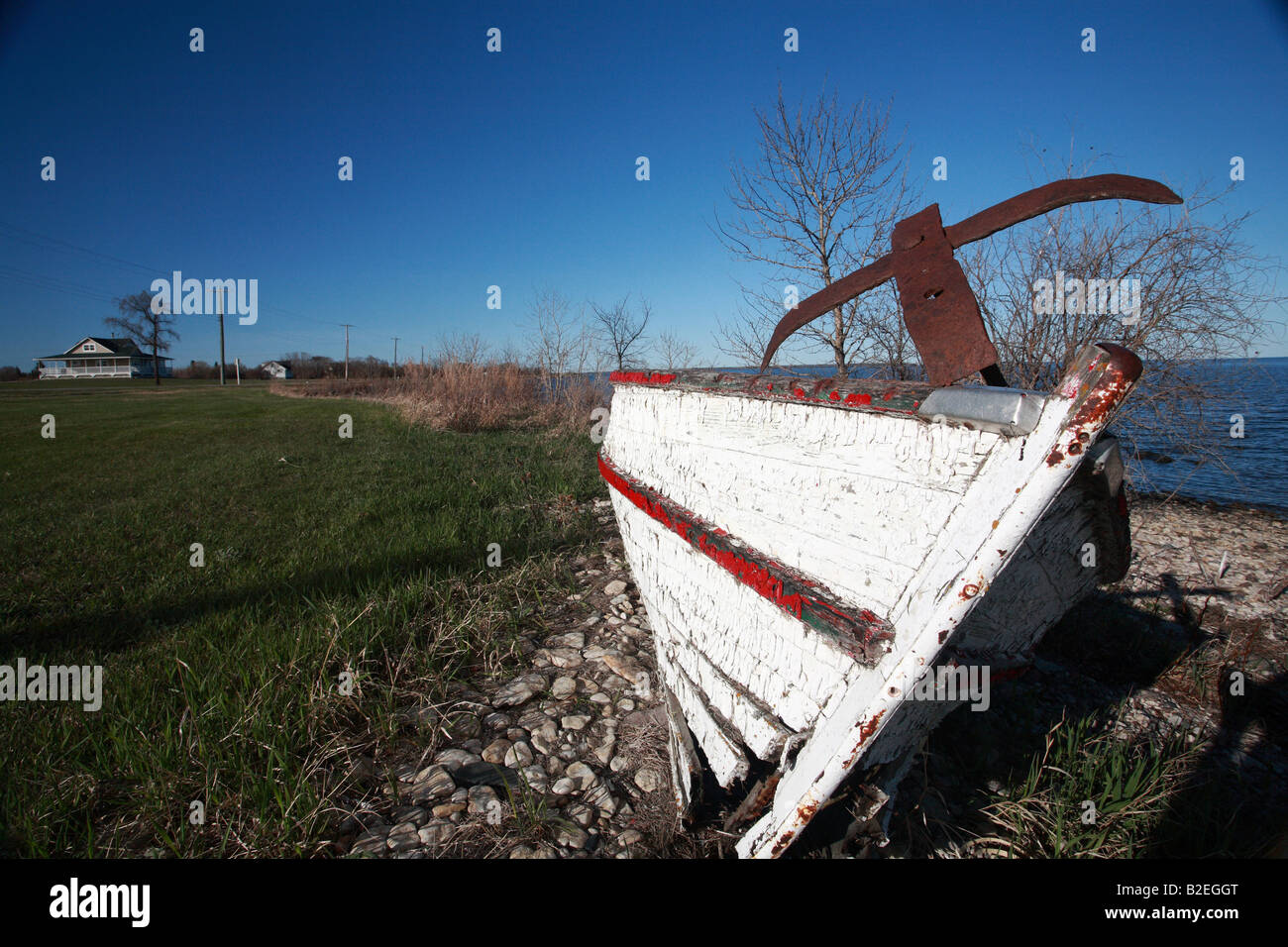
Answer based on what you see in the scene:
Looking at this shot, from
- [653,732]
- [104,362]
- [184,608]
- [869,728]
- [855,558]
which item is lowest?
[653,732]

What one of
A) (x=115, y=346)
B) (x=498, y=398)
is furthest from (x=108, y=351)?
(x=498, y=398)

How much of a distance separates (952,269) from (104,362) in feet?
304

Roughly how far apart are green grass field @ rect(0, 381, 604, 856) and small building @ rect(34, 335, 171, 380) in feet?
255

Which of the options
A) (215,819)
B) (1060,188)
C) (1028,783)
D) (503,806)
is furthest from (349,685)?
(1060,188)

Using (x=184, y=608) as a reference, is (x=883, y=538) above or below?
above

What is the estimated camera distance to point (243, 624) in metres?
3.14

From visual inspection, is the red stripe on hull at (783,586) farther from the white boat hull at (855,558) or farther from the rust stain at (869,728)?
the rust stain at (869,728)

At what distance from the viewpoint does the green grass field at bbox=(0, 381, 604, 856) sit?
1.93m

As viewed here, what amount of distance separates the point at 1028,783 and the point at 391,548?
13.6ft

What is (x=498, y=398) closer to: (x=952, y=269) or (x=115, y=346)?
(x=952, y=269)

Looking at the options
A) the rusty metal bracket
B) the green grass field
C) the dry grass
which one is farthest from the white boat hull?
the dry grass

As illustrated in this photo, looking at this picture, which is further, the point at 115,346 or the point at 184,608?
the point at 115,346
